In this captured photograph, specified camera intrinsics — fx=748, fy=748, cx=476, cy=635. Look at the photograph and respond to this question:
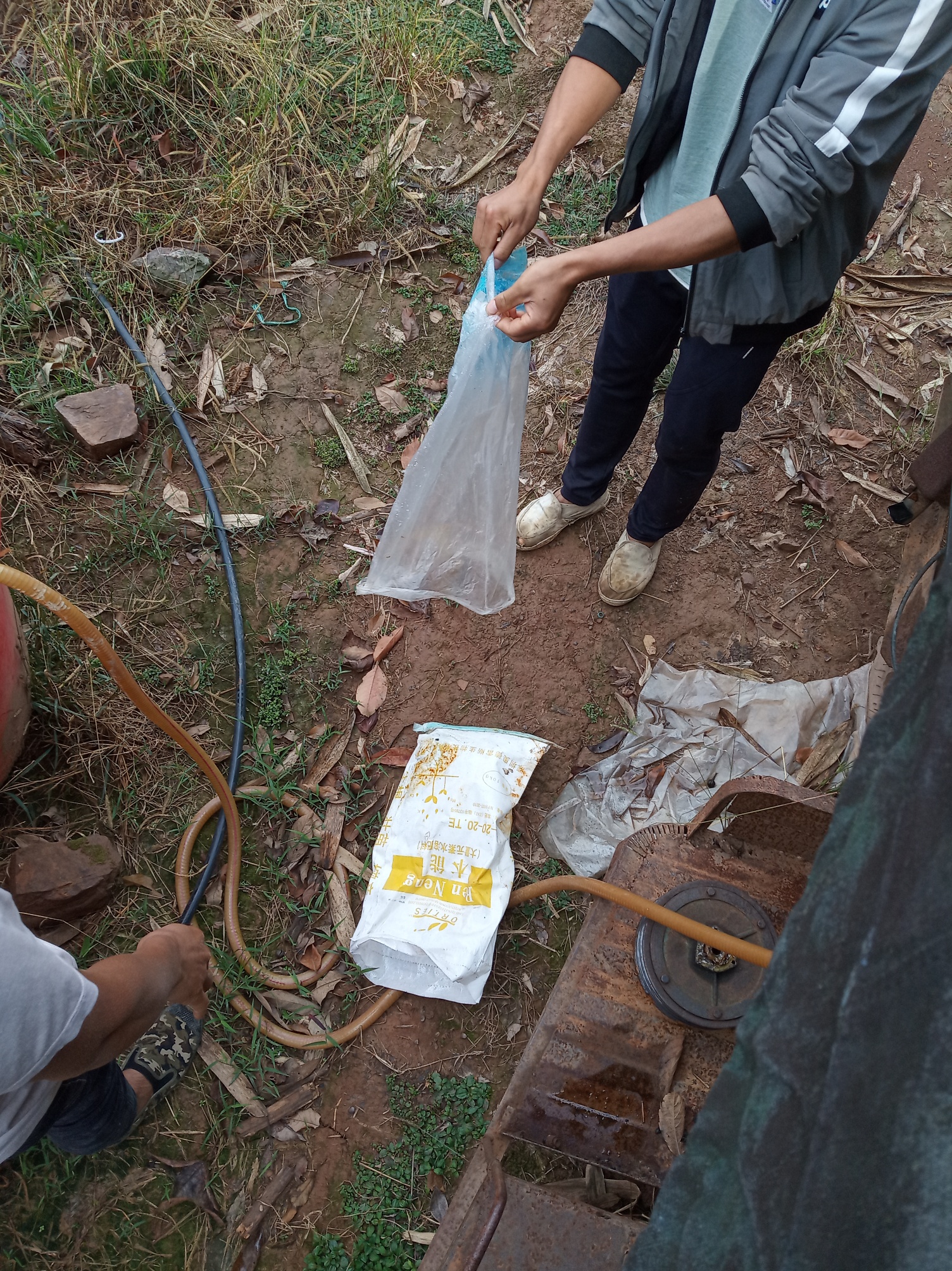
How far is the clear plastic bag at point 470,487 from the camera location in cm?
211

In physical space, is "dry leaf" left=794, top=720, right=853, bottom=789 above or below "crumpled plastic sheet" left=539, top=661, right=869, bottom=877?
above

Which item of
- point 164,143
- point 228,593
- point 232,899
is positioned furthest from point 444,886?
point 164,143

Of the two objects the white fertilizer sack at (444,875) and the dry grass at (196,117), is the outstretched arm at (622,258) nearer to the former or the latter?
the white fertilizer sack at (444,875)

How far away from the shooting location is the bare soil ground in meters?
2.38

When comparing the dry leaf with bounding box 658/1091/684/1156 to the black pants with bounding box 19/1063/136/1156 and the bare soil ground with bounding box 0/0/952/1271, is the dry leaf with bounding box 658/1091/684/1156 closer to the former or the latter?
the bare soil ground with bounding box 0/0/952/1271

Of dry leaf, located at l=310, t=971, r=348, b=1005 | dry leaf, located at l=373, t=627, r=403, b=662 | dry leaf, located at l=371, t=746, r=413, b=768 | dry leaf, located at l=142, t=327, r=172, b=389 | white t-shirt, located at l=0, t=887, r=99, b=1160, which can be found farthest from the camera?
dry leaf, located at l=142, t=327, r=172, b=389

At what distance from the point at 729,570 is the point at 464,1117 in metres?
2.28

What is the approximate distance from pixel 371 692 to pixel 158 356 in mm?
1935

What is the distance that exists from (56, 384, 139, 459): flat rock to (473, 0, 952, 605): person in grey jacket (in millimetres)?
1965

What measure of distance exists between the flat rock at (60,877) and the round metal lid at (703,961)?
176 centimetres

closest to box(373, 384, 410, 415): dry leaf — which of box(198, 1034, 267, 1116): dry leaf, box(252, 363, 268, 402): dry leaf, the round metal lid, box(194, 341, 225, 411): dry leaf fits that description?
box(252, 363, 268, 402): dry leaf

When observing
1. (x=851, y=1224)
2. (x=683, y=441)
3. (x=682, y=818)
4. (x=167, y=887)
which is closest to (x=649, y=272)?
(x=683, y=441)

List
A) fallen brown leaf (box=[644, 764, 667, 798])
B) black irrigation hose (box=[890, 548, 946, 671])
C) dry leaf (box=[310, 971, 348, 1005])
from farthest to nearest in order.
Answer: fallen brown leaf (box=[644, 764, 667, 798]), dry leaf (box=[310, 971, 348, 1005]), black irrigation hose (box=[890, 548, 946, 671])

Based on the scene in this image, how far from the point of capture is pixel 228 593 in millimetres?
3078
